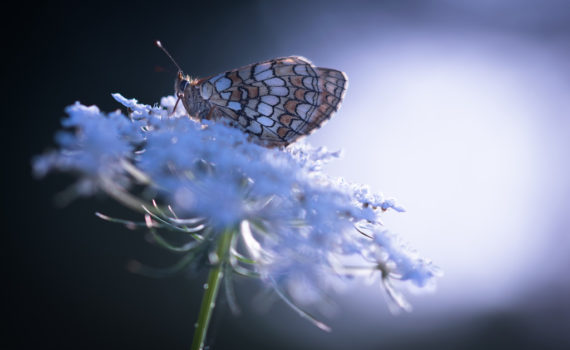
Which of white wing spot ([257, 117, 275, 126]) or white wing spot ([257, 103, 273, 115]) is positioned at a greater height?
white wing spot ([257, 103, 273, 115])

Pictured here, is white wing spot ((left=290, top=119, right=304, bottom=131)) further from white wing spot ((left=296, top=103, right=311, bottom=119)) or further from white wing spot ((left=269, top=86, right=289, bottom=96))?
white wing spot ((left=269, top=86, right=289, bottom=96))

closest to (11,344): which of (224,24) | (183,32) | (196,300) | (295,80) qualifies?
(196,300)

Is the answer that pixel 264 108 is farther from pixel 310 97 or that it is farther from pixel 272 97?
pixel 310 97

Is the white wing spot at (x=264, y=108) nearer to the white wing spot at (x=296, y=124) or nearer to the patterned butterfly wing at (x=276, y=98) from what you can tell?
the patterned butterfly wing at (x=276, y=98)

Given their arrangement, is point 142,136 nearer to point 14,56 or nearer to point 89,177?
point 89,177

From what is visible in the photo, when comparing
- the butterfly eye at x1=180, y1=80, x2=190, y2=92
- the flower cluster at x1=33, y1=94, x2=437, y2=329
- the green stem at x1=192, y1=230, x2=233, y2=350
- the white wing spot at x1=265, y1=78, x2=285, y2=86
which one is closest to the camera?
the flower cluster at x1=33, y1=94, x2=437, y2=329

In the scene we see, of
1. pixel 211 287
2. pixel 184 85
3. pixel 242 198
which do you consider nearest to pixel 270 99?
pixel 184 85

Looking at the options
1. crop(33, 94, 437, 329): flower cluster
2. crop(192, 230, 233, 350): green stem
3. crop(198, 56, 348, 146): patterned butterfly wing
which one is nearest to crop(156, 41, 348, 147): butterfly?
crop(198, 56, 348, 146): patterned butterfly wing

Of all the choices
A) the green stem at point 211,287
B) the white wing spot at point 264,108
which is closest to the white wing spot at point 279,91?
the white wing spot at point 264,108
